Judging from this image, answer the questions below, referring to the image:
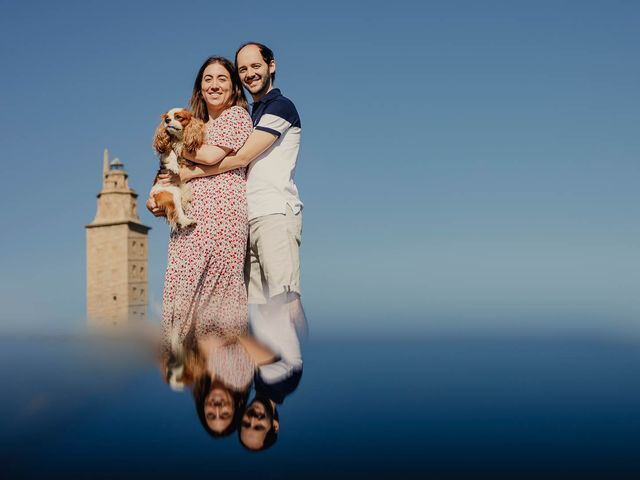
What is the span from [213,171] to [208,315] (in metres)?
0.99

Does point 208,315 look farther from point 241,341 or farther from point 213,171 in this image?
point 241,341

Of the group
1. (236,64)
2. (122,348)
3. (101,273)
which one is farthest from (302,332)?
(101,273)

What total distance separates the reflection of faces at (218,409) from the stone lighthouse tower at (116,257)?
40034 mm

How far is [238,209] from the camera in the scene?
15.8ft

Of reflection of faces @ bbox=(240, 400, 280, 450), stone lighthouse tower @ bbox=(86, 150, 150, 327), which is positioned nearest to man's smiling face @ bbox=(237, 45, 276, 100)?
reflection of faces @ bbox=(240, 400, 280, 450)

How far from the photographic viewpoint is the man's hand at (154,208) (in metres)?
4.86

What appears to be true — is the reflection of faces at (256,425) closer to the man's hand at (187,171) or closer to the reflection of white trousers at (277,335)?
the reflection of white trousers at (277,335)

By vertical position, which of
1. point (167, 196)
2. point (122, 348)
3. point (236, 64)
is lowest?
point (122, 348)

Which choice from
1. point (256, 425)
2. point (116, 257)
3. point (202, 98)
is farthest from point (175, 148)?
point (116, 257)

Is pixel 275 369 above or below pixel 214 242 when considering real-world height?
below

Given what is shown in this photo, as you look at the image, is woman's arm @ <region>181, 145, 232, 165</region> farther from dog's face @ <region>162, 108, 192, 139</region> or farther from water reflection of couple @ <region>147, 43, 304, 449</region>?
dog's face @ <region>162, 108, 192, 139</region>

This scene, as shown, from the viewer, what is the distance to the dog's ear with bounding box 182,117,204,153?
4.73 metres

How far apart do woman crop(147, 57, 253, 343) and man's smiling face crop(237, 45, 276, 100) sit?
0.29 meters

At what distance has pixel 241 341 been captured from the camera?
340 cm
